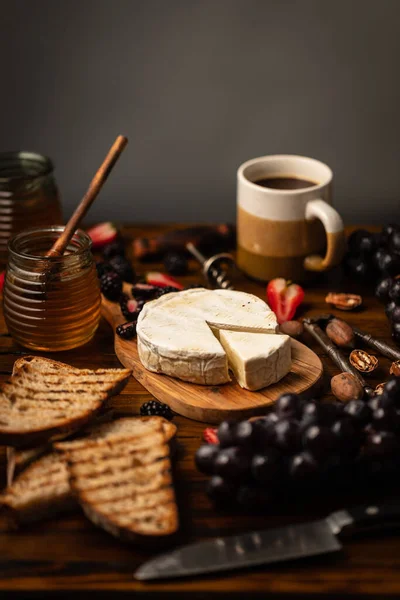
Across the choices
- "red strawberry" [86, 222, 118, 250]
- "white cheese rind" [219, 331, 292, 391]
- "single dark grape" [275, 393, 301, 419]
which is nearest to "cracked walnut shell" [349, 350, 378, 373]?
"white cheese rind" [219, 331, 292, 391]

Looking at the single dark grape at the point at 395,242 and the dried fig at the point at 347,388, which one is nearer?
the dried fig at the point at 347,388

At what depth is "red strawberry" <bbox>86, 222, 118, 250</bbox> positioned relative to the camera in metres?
3.06

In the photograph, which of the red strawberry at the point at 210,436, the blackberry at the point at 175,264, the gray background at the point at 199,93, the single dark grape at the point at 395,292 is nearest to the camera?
the red strawberry at the point at 210,436

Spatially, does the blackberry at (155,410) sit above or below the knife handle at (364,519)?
below

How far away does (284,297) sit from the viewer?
259cm

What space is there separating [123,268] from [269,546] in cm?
136

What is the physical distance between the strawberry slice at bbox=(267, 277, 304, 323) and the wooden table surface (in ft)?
2.67

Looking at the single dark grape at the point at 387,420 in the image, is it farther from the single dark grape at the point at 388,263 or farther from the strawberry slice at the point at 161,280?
the strawberry slice at the point at 161,280

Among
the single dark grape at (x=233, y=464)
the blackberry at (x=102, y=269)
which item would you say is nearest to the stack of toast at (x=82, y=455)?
the single dark grape at (x=233, y=464)

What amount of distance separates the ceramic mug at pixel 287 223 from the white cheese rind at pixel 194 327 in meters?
0.38

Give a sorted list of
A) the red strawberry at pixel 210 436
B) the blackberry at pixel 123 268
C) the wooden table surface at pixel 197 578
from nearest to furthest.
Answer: the wooden table surface at pixel 197 578, the red strawberry at pixel 210 436, the blackberry at pixel 123 268

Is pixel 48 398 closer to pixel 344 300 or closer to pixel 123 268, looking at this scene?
pixel 123 268

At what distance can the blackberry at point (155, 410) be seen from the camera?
6.73 ft

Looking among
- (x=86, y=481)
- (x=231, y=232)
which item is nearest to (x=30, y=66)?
(x=231, y=232)
